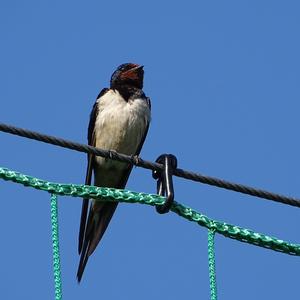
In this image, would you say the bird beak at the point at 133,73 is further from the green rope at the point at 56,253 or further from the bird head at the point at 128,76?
the green rope at the point at 56,253

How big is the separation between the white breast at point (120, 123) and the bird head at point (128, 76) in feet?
0.83

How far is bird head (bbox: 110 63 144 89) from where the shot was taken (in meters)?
6.37

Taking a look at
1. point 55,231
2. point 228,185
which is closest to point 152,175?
point 228,185

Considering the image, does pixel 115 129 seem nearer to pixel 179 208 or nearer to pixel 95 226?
pixel 95 226

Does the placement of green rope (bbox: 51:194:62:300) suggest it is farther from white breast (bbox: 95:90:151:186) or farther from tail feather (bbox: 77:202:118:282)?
white breast (bbox: 95:90:151:186)

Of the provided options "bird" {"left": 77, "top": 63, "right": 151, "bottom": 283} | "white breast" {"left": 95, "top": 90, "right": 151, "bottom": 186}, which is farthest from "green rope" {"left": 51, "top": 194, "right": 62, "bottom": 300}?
"white breast" {"left": 95, "top": 90, "right": 151, "bottom": 186}

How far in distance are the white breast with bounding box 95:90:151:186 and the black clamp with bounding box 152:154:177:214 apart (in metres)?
2.17

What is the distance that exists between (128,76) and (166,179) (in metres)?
2.94

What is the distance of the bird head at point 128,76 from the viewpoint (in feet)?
20.9

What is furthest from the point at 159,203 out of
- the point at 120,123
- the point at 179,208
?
the point at 120,123

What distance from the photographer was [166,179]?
3561 millimetres

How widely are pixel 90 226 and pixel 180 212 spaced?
87.2 inches

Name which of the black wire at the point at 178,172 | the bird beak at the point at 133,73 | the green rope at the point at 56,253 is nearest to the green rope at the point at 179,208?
the green rope at the point at 56,253

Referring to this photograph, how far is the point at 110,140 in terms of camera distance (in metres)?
6.02
